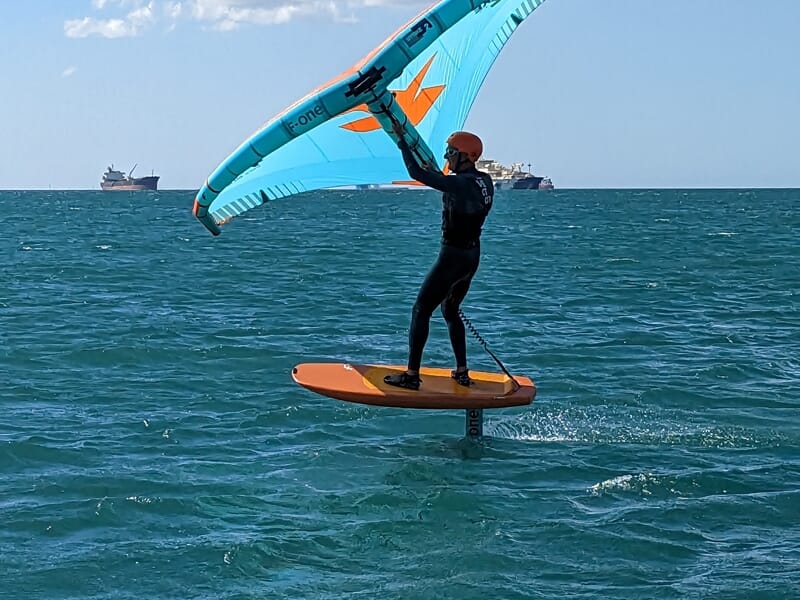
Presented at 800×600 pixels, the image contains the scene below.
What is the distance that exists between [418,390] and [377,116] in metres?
2.21

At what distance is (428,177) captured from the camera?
26.6 feet

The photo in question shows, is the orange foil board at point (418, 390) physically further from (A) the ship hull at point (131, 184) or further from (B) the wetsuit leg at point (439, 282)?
(A) the ship hull at point (131, 184)

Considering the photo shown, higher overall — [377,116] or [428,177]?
[377,116]

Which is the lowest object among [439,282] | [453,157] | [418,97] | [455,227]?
[439,282]

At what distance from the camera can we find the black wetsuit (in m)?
8.47

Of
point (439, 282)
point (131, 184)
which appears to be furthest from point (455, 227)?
point (131, 184)

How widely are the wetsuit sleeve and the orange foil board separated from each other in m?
1.68

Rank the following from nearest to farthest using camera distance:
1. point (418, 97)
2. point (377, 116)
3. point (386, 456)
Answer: point (377, 116) → point (386, 456) → point (418, 97)

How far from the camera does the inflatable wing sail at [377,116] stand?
26.6 ft

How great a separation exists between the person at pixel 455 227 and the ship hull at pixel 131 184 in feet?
583

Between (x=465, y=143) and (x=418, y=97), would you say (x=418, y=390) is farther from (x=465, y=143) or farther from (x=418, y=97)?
(x=418, y=97)

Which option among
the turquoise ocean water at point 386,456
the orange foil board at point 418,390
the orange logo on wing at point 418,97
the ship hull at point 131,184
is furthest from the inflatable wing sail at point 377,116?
the ship hull at point 131,184

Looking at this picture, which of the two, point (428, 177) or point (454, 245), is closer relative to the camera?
point (428, 177)

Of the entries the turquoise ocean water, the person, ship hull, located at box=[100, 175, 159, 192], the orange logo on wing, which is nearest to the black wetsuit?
the person
